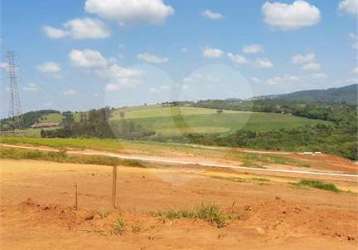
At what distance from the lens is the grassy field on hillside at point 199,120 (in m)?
72.5

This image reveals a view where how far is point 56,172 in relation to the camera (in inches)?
1121

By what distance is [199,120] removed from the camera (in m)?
84.9

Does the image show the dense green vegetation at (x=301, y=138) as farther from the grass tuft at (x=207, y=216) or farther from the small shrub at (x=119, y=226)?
the small shrub at (x=119, y=226)

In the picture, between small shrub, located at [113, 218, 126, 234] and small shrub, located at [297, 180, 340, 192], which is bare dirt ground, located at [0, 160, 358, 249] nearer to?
small shrub, located at [113, 218, 126, 234]

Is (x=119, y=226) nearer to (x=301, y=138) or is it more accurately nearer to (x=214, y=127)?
(x=214, y=127)

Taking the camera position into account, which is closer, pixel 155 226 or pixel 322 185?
pixel 155 226

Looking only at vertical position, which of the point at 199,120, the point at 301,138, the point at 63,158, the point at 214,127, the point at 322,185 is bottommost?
the point at 322,185

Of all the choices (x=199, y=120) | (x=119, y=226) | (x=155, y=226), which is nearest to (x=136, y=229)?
(x=119, y=226)

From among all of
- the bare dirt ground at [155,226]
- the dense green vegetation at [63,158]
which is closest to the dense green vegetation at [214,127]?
the dense green vegetation at [63,158]

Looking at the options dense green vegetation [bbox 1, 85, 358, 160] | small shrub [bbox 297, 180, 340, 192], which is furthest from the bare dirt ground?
dense green vegetation [bbox 1, 85, 358, 160]

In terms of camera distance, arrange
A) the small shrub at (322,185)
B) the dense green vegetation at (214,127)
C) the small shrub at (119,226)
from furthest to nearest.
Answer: the dense green vegetation at (214,127) → the small shrub at (322,185) → the small shrub at (119,226)

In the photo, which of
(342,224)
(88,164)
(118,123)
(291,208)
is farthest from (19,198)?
(118,123)

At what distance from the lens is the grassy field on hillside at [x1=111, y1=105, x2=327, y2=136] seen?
72.5 m

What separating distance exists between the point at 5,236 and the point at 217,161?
3603cm
